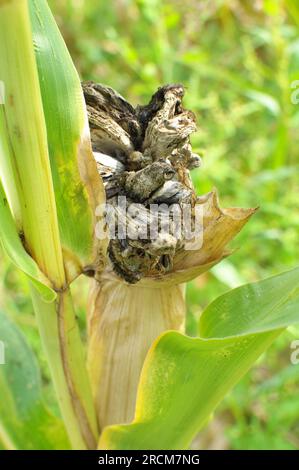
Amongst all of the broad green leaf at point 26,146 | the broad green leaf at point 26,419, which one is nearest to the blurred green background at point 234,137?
the broad green leaf at point 26,419

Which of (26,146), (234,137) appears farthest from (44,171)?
(234,137)

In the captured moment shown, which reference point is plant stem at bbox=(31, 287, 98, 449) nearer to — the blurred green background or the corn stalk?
the corn stalk

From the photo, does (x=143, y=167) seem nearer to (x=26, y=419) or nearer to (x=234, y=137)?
(x=26, y=419)

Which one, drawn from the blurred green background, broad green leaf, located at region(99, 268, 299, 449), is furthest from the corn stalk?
the blurred green background
